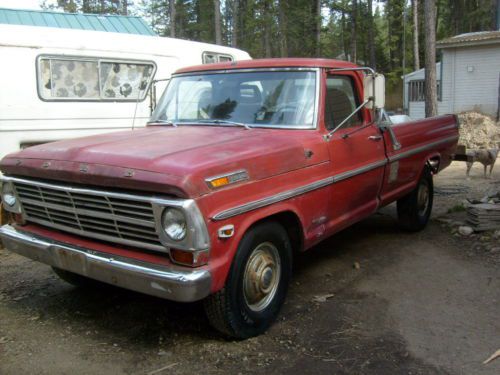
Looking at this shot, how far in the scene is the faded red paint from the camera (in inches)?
119

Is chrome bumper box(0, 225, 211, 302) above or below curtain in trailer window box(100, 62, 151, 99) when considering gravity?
below

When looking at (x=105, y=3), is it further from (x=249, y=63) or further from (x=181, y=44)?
(x=249, y=63)

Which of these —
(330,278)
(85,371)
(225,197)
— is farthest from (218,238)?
(330,278)

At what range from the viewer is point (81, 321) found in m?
3.89

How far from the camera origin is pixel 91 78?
8047 millimetres

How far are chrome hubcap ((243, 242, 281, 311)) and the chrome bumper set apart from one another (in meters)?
0.55

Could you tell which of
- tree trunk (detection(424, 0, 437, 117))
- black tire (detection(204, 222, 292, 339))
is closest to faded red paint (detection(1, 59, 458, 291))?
black tire (detection(204, 222, 292, 339))

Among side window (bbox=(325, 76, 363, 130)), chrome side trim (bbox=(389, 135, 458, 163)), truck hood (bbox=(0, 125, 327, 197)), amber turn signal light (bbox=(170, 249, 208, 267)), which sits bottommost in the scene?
amber turn signal light (bbox=(170, 249, 208, 267))

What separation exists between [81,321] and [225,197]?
169 centimetres

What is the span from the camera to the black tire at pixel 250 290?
3.28m

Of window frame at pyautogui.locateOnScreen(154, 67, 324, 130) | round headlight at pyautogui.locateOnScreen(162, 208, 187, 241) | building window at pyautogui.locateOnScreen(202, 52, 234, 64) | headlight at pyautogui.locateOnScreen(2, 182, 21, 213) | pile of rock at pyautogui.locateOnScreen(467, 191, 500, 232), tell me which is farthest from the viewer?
building window at pyautogui.locateOnScreen(202, 52, 234, 64)

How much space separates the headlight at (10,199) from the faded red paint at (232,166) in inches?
5.7

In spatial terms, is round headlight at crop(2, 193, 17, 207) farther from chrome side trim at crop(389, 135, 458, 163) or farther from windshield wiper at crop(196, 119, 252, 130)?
chrome side trim at crop(389, 135, 458, 163)

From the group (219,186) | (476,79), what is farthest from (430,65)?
(219,186)
